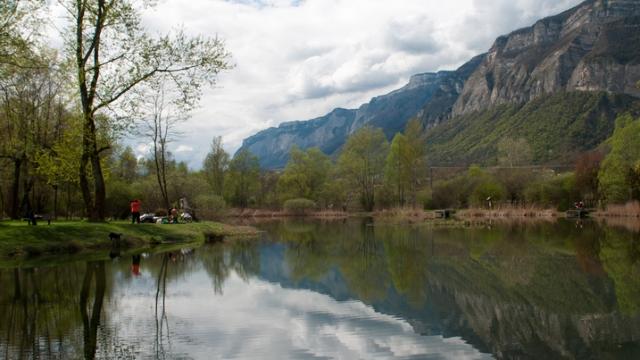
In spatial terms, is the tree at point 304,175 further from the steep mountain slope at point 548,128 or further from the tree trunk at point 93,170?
the tree trunk at point 93,170

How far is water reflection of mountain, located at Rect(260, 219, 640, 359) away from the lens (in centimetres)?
1019

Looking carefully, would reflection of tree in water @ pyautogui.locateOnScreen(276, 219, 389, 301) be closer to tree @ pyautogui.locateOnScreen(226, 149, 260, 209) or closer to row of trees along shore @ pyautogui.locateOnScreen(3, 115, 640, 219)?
row of trees along shore @ pyautogui.locateOnScreen(3, 115, 640, 219)

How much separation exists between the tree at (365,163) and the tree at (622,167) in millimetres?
29637

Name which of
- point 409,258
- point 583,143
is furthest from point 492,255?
point 583,143

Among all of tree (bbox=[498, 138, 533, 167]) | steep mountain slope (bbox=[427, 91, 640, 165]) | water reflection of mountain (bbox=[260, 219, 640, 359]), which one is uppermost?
steep mountain slope (bbox=[427, 91, 640, 165])

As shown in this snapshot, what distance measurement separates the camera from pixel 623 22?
606 ft

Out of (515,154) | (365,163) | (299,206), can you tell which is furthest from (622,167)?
(299,206)

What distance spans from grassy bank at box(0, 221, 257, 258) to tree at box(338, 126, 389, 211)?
47.0m

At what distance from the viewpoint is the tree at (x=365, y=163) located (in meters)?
80.9

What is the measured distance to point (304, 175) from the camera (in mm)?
92562

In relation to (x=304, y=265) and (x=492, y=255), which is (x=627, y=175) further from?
(x=304, y=265)

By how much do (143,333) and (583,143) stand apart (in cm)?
13201

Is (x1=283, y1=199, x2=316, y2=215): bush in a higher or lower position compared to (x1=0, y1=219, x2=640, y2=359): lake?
higher

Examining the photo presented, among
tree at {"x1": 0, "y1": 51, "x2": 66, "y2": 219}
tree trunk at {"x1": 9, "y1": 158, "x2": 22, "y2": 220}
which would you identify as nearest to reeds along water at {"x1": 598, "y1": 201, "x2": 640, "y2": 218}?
tree at {"x1": 0, "y1": 51, "x2": 66, "y2": 219}
